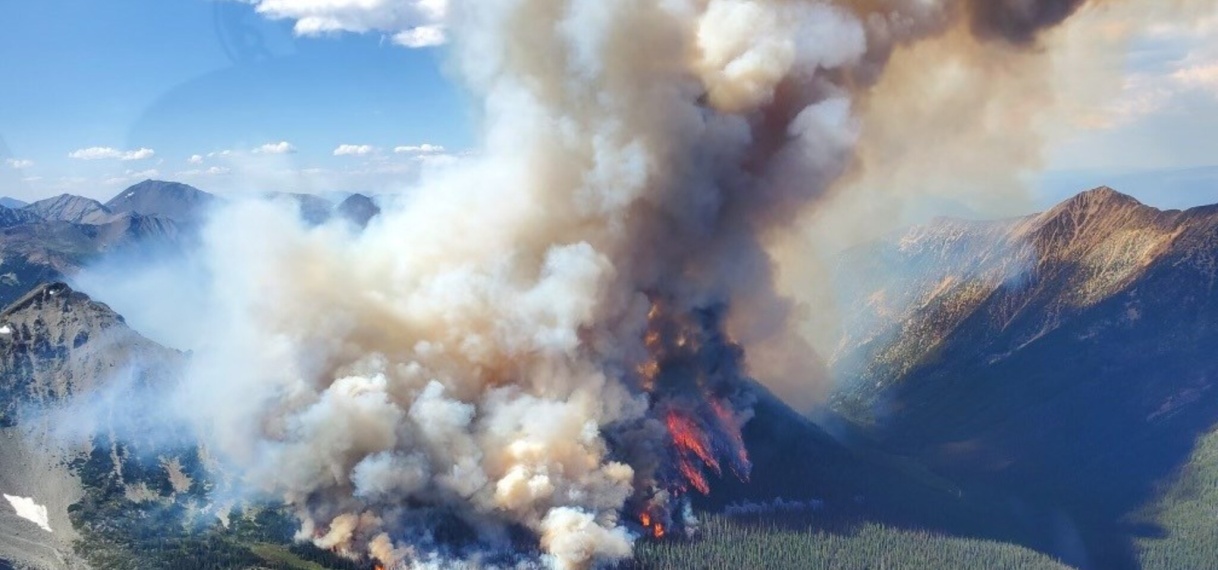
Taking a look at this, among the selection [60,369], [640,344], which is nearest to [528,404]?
[640,344]

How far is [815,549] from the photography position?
3531 inches

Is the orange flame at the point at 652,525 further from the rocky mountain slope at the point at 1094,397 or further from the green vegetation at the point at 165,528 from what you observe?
the rocky mountain slope at the point at 1094,397

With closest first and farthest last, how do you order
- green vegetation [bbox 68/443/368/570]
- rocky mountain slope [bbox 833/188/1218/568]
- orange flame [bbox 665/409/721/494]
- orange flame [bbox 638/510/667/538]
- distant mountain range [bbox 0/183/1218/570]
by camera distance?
green vegetation [bbox 68/443/368/570] < distant mountain range [bbox 0/183/1218/570] < orange flame [bbox 638/510/667/538] < orange flame [bbox 665/409/721/494] < rocky mountain slope [bbox 833/188/1218/568]

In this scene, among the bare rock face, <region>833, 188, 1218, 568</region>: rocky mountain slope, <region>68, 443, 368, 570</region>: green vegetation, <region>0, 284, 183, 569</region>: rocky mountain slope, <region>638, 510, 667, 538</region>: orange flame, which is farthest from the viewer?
<region>833, 188, 1218, 568</region>: rocky mountain slope

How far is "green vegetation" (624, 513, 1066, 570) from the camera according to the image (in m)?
83.3

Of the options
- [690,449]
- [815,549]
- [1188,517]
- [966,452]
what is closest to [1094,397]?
[966,452]

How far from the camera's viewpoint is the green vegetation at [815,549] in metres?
83.3

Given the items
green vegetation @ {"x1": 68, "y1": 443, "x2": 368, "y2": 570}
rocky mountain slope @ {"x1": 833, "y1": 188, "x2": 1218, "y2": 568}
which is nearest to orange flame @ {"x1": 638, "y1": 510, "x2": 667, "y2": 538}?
green vegetation @ {"x1": 68, "y1": 443, "x2": 368, "y2": 570}

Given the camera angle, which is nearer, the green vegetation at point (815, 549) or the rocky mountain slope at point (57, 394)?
the rocky mountain slope at point (57, 394)

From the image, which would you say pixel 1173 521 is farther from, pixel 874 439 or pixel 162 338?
pixel 162 338

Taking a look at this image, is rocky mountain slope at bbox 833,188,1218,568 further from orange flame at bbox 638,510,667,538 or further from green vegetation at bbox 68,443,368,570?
→ green vegetation at bbox 68,443,368,570

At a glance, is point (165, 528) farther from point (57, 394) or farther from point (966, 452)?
point (966, 452)

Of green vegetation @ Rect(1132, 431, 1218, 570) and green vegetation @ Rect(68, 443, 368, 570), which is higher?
green vegetation @ Rect(1132, 431, 1218, 570)

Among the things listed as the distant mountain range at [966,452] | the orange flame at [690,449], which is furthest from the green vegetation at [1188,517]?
the orange flame at [690,449]
